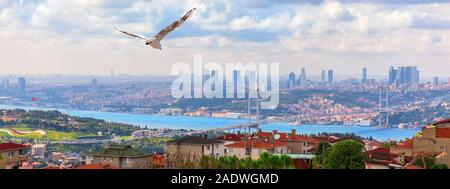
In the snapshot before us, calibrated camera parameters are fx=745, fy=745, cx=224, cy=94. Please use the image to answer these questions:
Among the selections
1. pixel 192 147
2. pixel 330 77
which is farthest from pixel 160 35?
pixel 330 77

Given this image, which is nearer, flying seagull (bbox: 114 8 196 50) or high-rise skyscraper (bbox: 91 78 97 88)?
flying seagull (bbox: 114 8 196 50)

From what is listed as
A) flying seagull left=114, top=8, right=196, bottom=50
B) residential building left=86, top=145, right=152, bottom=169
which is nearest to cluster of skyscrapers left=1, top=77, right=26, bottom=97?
residential building left=86, top=145, right=152, bottom=169

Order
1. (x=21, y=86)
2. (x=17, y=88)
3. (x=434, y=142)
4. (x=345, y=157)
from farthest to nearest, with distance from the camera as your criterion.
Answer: (x=17, y=88) → (x=21, y=86) → (x=434, y=142) → (x=345, y=157)

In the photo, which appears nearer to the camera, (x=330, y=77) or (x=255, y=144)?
(x=255, y=144)

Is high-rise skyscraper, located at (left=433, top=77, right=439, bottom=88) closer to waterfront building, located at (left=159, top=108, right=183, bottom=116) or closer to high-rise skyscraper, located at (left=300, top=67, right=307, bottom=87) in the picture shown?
high-rise skyscraper, located at (left=300, top=67, right=307, bottom=87)

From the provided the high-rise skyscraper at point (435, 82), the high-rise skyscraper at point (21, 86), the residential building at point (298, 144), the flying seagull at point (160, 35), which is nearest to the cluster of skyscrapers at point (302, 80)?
the high-rise skyscraper at point (435, 82)

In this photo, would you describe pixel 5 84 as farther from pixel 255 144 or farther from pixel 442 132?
pixel 442 132

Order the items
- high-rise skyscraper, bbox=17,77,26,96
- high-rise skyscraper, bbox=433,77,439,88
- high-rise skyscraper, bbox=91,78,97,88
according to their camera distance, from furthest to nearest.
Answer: high-rise skyscraper, bbox=433,77,439,88 → high-rise skyscraper, bbox=91,78,97,88 → high-rise skyscraper, bbox=17,77,26,96

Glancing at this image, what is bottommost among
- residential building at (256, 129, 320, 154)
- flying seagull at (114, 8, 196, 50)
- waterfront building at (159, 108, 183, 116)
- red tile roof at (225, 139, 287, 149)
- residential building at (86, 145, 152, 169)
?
waterfront building at (159, 108, 183, 116)

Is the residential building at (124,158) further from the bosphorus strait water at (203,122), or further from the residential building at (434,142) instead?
the bosphorus strait water at (203,122)

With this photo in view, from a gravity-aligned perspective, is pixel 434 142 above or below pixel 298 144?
above

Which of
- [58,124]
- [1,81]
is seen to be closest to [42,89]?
[1,81]

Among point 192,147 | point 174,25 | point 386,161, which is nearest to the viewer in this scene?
point 174,25

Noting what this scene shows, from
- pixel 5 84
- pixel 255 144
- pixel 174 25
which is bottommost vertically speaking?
pixel 255 144
